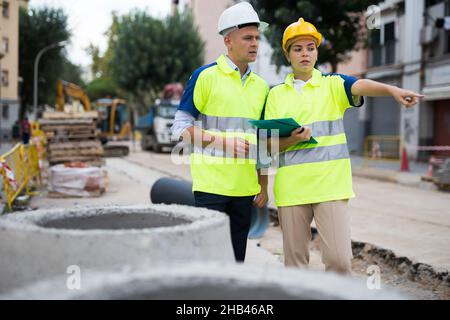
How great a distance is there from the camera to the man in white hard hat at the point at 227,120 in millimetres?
3201

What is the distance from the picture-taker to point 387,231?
6.83 meters

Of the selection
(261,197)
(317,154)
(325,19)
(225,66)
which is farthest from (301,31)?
(325,19)

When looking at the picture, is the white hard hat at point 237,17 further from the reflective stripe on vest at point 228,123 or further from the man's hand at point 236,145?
the man's hand at point 236,145

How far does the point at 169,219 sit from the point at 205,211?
17cm

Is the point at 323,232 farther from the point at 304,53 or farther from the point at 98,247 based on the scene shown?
the point at 98,247

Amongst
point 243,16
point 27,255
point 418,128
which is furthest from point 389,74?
point 27,255

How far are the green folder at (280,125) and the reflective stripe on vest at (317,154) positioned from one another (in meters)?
0.15

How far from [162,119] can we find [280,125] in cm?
2490

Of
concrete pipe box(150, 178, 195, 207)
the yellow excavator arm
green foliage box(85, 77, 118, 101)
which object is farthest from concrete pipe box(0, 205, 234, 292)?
green foliage box(85, 77, 118, 101)

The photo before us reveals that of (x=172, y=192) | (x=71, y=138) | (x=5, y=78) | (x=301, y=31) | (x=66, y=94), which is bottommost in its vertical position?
(x=172, y=192)

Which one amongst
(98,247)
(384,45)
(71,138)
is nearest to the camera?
(98,247)

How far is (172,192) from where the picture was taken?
24.6 feet

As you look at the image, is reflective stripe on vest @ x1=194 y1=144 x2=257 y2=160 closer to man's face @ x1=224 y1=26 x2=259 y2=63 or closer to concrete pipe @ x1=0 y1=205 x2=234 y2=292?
man's face @ x1=224 y1=26 x2=259 y2=63
